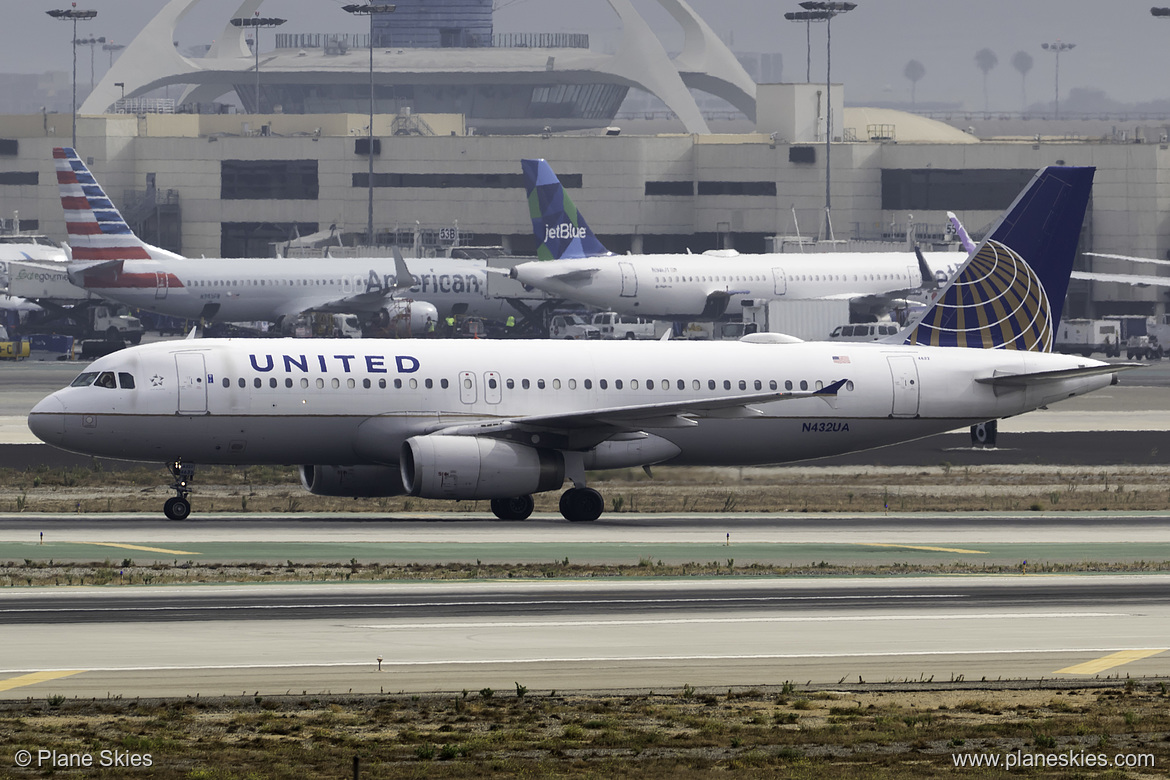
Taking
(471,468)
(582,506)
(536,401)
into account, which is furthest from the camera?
(536,401)

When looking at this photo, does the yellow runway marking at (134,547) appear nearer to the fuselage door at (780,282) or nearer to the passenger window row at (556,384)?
the passenger window row at (556,384)

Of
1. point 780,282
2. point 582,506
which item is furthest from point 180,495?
point 780,282

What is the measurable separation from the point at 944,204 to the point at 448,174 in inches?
1888

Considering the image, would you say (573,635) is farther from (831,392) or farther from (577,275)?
(577,275)

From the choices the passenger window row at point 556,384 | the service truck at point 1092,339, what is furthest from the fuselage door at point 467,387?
the service truck at point 1092,339

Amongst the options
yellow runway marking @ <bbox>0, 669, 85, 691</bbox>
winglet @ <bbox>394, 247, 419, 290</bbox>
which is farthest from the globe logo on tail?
winglet @ <bbox>394, 247, 419, 290</bbox>

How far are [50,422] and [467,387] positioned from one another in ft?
34.4

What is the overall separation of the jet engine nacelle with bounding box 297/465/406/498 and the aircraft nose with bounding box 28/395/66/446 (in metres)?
6.28

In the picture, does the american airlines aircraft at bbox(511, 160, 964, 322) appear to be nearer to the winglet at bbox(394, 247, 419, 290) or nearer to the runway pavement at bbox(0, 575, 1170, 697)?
the winglet at bbox(394, 247, 419, 290)

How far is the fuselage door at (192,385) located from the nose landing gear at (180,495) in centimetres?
167

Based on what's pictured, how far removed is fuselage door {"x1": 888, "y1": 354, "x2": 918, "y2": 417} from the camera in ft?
158

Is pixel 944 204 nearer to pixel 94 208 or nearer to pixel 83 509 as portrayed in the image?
pixel 94 208

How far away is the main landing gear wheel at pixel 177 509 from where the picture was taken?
4366 centimetres

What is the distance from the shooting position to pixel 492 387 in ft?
150
